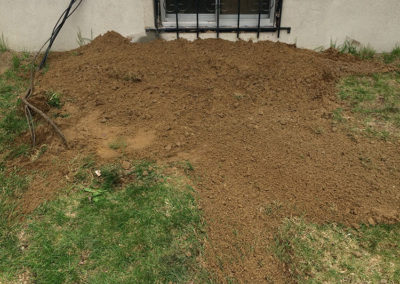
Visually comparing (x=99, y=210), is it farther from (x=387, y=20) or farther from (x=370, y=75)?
(x=387, y=20)

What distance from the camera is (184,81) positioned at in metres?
3.53

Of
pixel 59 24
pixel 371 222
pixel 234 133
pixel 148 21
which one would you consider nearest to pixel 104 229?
pixel 234 133

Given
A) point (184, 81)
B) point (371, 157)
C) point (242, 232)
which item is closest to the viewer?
point (242, 232)

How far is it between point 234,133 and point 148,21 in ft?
6.34

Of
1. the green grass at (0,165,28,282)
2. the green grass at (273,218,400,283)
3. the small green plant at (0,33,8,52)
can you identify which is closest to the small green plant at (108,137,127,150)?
the green grass at (0,165,28,282)

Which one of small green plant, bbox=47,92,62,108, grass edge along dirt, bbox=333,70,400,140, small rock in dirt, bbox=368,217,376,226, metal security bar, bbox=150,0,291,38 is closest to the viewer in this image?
small rock in dirt, bbox=368,217,376,226

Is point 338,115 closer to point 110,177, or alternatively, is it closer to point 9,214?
point 110,177

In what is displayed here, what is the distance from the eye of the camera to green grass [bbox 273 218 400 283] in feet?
7.27

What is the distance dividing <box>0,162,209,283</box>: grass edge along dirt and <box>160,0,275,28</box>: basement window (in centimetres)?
226

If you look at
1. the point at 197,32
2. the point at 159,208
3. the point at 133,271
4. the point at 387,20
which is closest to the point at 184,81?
the point at 197,32

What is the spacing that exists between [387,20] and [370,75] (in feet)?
2.72

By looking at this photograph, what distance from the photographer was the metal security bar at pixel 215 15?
4.09 meters

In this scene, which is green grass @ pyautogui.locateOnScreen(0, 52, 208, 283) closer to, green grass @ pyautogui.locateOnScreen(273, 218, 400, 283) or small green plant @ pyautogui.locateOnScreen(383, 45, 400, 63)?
green grass @ pyautogui.locateOnScreen(273, 218, 400, 283)

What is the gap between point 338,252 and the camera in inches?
92.0
